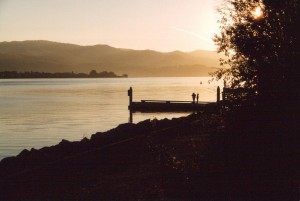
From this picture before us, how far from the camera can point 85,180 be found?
12.9 m

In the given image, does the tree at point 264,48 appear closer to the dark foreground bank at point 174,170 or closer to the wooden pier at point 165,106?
the dark foreground bank at point 174,170

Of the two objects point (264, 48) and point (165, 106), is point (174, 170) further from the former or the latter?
point (165, 106)

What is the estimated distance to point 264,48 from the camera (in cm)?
1794

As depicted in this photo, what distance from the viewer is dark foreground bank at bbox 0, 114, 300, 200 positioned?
10.0 metres

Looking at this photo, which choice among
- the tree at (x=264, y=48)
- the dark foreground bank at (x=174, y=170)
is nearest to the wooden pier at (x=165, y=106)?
the tree at (x=264, y=48)

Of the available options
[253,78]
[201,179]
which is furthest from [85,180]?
[253,78]

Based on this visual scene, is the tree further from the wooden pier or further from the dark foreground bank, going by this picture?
the wooden pier

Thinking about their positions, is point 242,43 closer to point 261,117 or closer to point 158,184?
point 261,117

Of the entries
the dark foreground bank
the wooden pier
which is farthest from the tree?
the wooden pier

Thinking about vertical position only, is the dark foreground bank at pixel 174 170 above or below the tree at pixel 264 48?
below

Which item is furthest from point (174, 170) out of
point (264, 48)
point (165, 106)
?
point (165, 106)

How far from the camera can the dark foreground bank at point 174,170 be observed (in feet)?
32.9

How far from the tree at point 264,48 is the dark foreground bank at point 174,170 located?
1509mm

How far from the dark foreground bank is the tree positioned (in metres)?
1.51
